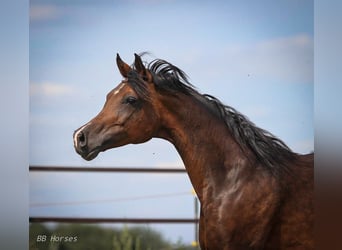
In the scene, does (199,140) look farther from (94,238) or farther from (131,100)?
(94,238)

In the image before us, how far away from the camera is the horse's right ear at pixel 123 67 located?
342 cm

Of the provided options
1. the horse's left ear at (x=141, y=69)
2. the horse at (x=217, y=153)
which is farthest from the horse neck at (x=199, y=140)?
the horse's left ear at (x=141, y=69)

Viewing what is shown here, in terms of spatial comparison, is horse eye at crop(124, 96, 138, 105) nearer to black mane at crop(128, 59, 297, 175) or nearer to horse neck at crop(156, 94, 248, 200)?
black mane at crop(128, 59, 297, 175)

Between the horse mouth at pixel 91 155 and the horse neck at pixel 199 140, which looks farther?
the horse neck at pixel 199 140

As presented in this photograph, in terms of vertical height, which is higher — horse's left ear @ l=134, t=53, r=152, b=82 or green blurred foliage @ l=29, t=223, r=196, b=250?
horse's left ear @ l=134, t=53, r=152, b=82

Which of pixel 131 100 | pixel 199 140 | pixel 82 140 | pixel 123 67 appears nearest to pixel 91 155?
pixel 82 140

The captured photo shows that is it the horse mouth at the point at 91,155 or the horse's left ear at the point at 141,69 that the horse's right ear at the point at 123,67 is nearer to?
the horse's left ear at the point at 141,69

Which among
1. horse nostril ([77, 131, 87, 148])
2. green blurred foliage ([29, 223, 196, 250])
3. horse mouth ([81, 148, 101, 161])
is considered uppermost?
horse nostril ([77, 131, 87, 148])

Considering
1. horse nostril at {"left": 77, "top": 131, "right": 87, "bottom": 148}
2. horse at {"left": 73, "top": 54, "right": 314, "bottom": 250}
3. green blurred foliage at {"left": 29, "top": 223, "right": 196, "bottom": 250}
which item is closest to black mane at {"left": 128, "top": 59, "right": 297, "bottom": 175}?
horse at {"left": 73, "top": 54, "right": 314, "bottom": 250}

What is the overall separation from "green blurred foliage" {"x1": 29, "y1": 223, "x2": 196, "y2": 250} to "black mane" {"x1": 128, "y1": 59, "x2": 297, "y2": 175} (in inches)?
23.6

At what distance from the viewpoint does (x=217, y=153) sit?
142 inches

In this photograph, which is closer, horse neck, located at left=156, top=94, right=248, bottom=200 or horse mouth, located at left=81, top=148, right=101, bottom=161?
horse mouth, located at left=81, top=148, right=101, bottom=161

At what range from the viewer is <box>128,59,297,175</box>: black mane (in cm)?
348
